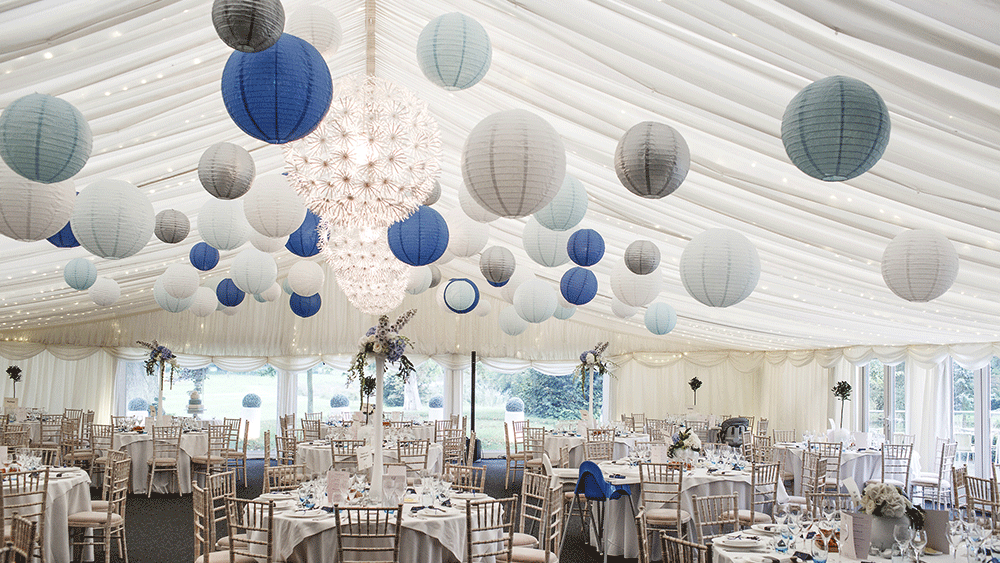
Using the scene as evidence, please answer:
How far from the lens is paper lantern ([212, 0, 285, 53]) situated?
2623 millimetres

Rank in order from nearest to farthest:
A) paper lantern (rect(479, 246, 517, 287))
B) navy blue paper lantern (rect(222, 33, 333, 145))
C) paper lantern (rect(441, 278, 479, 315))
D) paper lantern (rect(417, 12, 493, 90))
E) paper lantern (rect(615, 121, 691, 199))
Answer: navy blue paper lantern (rect(222, 33, 333, 145)) < paper lantern (rect(615, 121, 691, 199)) < paper lantern (rect(417, 12, 493, 90)) < paper lantern (rect(479, 246, 517, 287)) < paper lantern (rect(441, 278, 479, 315))

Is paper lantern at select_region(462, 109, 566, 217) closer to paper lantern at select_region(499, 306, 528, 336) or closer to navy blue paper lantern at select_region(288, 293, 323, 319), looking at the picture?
navy blue paper lantern at select_region(288, 293, 323, 319)

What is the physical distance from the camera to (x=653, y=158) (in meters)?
3.55

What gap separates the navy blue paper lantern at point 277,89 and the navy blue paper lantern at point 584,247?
3.19 metres

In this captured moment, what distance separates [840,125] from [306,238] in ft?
18.0

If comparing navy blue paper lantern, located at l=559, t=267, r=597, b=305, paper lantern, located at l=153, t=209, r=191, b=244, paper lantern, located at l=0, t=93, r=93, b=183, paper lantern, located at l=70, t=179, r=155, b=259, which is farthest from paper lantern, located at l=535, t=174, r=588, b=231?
paper lantern, located at l=153, t=209, r=191, b=244

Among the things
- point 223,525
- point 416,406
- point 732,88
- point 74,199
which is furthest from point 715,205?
point 416,406

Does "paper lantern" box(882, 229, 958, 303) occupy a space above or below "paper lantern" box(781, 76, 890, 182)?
below

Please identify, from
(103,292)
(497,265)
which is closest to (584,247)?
(497,265)

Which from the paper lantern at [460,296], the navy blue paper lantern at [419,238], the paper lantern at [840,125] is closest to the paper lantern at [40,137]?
the navy blue paper lantern at [419,238]

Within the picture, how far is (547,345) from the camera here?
57.0 ft

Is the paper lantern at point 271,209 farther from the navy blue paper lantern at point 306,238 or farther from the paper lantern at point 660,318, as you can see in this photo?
the paper lantern at point 660,318

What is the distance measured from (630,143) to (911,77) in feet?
4.40

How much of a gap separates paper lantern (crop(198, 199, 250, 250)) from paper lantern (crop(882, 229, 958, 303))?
5.04m
